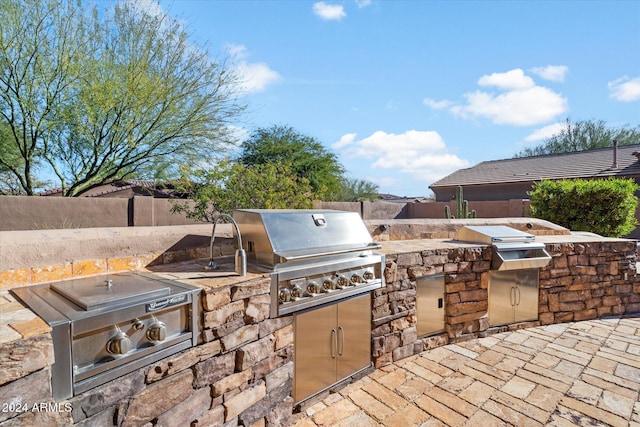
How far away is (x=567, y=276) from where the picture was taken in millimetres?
4559

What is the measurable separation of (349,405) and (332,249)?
140 centimetres

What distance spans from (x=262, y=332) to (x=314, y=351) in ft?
2.12

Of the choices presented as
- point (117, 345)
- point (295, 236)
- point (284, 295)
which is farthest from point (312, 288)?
point (117, 345)

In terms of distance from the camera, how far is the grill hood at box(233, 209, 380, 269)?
245 cm

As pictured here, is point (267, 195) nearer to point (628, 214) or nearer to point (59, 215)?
point (59, 215)

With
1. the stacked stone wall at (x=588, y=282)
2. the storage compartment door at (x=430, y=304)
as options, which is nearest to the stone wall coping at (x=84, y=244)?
the storage compartment door at (x=430, y=304)

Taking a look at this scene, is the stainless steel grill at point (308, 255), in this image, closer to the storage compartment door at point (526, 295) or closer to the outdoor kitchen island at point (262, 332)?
the outdoor kitchen island at point (262, 332)

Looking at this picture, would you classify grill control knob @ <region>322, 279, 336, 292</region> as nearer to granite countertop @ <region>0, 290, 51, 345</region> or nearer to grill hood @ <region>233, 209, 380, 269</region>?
grill hood @ <region>233, 209, 380, 269</region>

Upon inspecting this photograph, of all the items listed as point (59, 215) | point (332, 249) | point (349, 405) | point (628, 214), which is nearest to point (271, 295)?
point (332, 249)

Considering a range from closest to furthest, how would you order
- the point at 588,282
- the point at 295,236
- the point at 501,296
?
the point at 295,236 → the point at 501,296 → the point at 588,282

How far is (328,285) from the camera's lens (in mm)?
2693

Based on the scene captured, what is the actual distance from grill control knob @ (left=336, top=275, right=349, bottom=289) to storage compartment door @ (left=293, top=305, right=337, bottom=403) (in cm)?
20

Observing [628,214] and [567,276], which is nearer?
[567,276]

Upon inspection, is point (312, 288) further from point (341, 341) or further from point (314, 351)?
point (341, 341)
